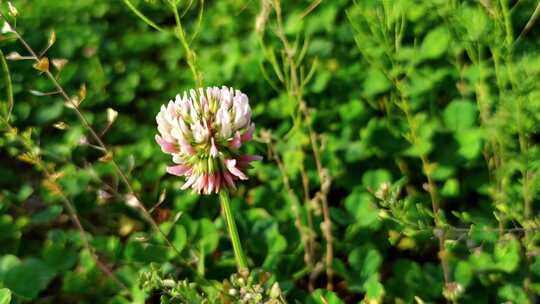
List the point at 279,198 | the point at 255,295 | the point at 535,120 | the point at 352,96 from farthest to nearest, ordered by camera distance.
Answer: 1. the point at 352,96
2. the point at 279,198
3. the point at 535,120
4. the point at 255,295

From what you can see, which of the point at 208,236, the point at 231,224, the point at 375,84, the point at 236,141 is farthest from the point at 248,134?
the point at 375,84

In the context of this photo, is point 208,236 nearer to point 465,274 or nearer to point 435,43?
point 465,274

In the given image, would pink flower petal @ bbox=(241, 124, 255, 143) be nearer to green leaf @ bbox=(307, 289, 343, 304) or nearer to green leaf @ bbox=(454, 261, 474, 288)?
green leaf @ bbox=(307, 289, 343, 304)

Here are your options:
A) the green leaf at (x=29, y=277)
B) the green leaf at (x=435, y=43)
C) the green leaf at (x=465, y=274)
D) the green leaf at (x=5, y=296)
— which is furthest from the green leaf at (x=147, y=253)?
the green leaf at (x=435, y=43)

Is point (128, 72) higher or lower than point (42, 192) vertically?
higher

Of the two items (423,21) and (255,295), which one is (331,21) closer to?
(423,21)

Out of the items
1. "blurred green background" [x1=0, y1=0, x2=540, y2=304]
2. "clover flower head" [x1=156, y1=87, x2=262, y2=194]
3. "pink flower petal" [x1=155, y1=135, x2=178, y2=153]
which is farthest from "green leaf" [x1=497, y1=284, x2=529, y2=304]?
"pink flower petal" [x1=155, y1=135, x2=178, y2=153]

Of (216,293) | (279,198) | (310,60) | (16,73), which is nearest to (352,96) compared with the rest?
(310,60)

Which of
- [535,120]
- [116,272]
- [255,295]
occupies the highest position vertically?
[535,120]
